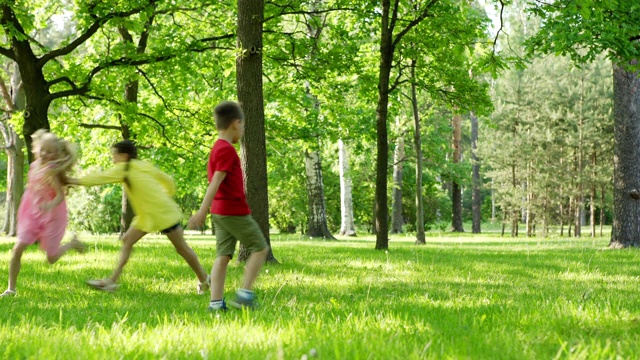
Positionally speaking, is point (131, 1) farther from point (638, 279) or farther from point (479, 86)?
point (638, 279)

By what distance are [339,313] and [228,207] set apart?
1.37 m

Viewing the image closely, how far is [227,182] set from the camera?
5348 millimetres

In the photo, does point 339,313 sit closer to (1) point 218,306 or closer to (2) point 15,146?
(1) point 218,306

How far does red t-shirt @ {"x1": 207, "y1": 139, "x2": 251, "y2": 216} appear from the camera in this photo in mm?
5281

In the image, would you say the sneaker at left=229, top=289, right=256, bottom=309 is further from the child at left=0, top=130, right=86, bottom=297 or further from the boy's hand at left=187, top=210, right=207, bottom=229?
the child at left=0, top=130, right=86, bottom=297

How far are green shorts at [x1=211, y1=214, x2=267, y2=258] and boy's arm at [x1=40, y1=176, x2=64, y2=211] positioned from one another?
2023 millimetres

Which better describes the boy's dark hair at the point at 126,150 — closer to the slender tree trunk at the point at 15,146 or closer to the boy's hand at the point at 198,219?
the boy's hand at the point at 198,219

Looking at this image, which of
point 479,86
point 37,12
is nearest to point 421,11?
point 479,86

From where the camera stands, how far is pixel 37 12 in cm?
1839

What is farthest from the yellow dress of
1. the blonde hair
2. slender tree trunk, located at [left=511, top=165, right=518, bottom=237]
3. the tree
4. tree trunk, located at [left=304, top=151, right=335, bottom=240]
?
slender tree trunk, located at [left=511, top=165, right=518, bottom=237]

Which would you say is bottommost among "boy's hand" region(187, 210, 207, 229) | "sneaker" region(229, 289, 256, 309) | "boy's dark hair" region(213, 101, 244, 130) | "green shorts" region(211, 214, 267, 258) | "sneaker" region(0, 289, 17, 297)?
"sneaker" region(0, 289, 17, 297)

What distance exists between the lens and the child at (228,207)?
528cm

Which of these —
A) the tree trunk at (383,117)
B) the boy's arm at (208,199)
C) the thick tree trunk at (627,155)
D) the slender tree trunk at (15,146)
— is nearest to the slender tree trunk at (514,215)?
the thick tree trunk at (627,155)

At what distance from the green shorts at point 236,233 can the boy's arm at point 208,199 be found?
32cm
